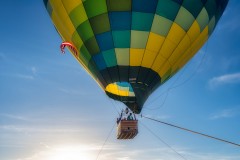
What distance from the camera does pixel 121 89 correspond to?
10.1m

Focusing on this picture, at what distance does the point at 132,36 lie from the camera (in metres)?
9.45

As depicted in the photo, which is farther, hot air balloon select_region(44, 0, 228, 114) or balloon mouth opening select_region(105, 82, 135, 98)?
balloon mouth opening select_region(105, 82, 135, 98)

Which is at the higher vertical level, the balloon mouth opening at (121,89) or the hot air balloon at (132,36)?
the hot air balloon at (132,36)

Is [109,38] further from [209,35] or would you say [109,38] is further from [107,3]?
[209,35]

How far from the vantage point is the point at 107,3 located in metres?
9.09

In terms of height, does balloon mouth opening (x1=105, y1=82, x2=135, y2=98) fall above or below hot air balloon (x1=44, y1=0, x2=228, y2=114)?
below

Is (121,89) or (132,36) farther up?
(132,36)

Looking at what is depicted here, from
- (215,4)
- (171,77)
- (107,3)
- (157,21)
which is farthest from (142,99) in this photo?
(215,4)

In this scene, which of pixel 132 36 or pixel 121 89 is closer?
pixel 132 36

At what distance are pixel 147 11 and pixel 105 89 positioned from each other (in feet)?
10.6

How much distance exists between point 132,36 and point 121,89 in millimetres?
1971

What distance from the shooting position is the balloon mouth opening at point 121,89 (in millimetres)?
9984

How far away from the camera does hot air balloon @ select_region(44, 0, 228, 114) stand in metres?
9.29

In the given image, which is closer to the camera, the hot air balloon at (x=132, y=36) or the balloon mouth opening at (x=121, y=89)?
the hot air balloon at (x=132, y=36)
